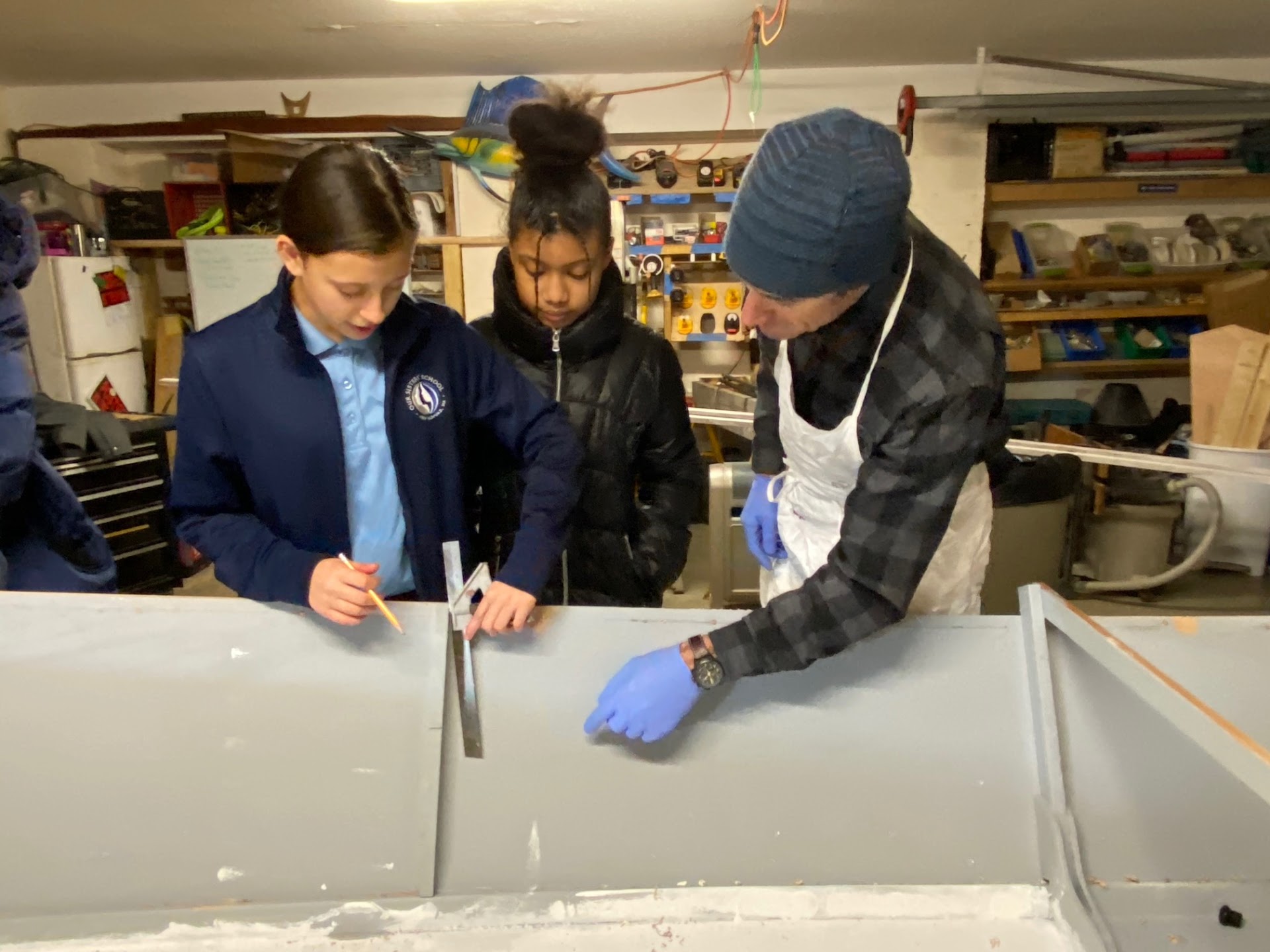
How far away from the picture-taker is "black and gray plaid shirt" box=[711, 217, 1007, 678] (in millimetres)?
821

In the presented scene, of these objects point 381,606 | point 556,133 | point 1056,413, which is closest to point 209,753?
point 381,606

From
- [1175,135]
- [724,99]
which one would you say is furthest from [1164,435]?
[724,99]

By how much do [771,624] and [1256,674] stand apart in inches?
23.1

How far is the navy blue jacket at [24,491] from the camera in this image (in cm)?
124

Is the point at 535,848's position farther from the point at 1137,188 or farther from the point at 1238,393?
the point at 1137,188

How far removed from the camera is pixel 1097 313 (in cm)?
351

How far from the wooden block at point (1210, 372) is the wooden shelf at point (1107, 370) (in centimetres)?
80

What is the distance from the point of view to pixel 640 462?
134cm

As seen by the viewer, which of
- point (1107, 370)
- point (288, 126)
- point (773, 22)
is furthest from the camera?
point (1107, 370)

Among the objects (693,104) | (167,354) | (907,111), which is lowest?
(167,354)

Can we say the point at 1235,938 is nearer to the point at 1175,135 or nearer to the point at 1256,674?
the point at 1256,674

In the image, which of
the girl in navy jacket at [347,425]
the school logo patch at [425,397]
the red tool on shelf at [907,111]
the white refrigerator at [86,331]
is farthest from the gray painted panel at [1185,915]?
the white refrigerator at [86,331]

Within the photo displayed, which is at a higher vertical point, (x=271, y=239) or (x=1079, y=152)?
(x=1079, y=152)

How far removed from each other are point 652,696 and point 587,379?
0.51 metres
